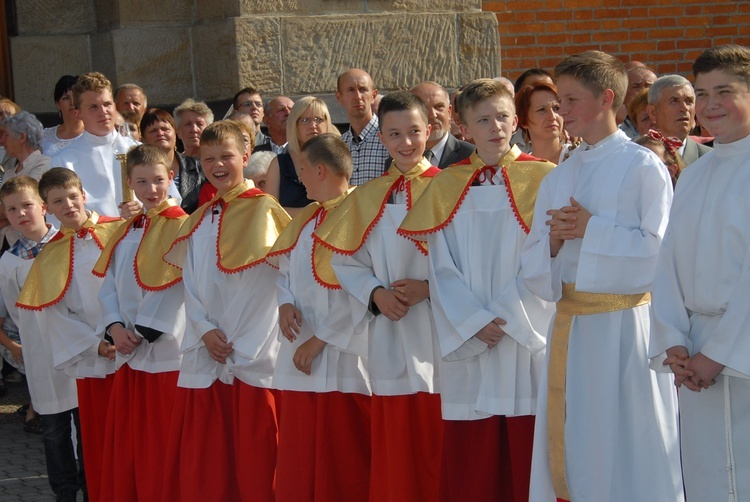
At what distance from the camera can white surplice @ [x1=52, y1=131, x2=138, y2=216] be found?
823cm

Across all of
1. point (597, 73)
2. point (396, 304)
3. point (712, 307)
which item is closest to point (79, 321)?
point (396, 304)

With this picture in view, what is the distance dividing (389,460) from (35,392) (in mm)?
2646

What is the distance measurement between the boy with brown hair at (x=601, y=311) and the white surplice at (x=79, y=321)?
3.04 metres

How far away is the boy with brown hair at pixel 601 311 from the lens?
14.3 feet

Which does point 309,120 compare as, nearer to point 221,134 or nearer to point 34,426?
point 221,134

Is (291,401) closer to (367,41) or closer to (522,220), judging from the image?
(522,220)

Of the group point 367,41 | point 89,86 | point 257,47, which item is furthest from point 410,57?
point 89,86

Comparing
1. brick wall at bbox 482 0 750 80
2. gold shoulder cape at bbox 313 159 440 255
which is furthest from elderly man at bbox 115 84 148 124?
gold shoulder cape at bbox 313 159 440 255

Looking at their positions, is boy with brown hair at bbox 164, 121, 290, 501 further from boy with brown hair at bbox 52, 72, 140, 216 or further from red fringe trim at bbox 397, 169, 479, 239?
boy with brown hair at bbox 52, 72, 140, 216

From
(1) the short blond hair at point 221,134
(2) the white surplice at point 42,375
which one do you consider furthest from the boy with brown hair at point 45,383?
(1) the short blond hair at point 221,134

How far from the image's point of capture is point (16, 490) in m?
7.21

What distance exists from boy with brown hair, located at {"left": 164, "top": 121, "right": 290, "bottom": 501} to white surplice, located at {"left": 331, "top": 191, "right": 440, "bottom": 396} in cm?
69

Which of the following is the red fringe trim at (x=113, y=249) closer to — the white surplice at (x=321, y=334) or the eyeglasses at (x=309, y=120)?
the eyeglasses at (x=309, y=120)

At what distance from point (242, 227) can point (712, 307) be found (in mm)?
2767
